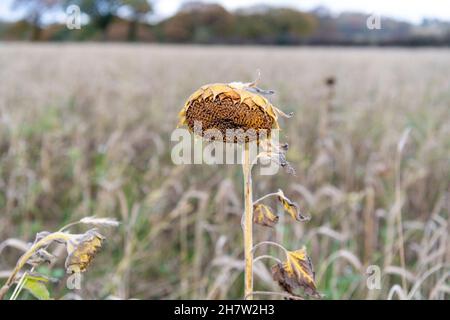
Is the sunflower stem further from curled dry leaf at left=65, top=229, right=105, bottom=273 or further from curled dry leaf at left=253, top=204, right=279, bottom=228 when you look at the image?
curled dry leaf at left=65, top=229, right=105, bottom=273

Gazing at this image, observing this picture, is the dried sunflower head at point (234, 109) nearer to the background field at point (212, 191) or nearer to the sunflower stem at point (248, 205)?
the sunflower stem at point (248, 205)

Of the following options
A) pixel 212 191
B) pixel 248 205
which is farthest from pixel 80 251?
pixel 212 191

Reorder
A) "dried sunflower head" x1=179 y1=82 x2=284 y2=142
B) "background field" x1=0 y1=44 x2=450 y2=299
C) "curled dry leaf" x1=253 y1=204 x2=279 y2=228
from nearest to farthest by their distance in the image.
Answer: "dried sunflower head" x1=179 y1=82 x2=284 y2=142
"curled dry leaf" x1=253 y1=204 x2=279 y2=228
"background field" x1=0 y1=44 x2=450 y2=299

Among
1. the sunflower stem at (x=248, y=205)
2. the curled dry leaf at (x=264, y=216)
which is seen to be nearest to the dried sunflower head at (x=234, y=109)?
the sunflower stem at (x=248, y=205)

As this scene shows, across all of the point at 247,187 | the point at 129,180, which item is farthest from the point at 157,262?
the point at 247,187

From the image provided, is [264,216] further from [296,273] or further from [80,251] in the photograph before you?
[80,251]

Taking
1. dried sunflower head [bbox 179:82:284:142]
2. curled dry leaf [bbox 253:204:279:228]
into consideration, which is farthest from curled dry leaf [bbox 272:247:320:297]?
dried sunflower head [bbox 179:82:284:142]
